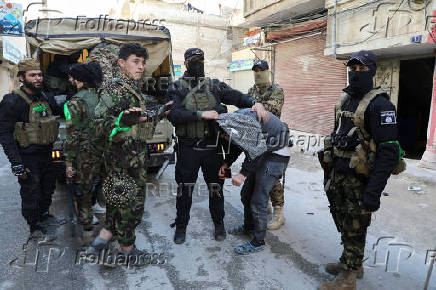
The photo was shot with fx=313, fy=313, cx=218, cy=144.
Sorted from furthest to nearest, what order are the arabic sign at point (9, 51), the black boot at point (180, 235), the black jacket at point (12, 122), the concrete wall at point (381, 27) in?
the arabic sign at point (9, 51) → the concrete wall at point (381, 27) → the black boot at point (180, 235) → the black jacket at point (12, 122)

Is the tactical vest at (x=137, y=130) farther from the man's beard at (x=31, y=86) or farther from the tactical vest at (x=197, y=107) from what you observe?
the man's beard at (x=31, y=86)

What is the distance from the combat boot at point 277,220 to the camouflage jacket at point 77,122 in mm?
2304

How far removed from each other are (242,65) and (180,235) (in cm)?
1533

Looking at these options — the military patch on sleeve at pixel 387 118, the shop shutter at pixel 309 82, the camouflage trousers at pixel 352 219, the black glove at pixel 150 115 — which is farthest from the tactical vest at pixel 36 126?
the shop shutter at pixel 309 82

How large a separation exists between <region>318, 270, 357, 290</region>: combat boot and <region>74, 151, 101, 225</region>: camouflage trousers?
253 cm

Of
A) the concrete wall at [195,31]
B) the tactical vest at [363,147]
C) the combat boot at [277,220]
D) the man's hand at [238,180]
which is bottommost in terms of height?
the combat boot at [277,220]

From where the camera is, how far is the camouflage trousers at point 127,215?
109 inches

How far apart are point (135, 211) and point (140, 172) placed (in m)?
0.35

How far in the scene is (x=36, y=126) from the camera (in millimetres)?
3332

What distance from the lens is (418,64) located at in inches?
346

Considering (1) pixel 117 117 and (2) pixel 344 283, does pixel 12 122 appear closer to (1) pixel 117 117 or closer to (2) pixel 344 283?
(1) pixel 117 117

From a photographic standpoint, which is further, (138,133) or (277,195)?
(277,195)

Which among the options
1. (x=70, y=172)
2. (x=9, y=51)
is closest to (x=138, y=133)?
(x=70, y=172)

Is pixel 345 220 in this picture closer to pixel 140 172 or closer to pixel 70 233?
pixel 140 172
